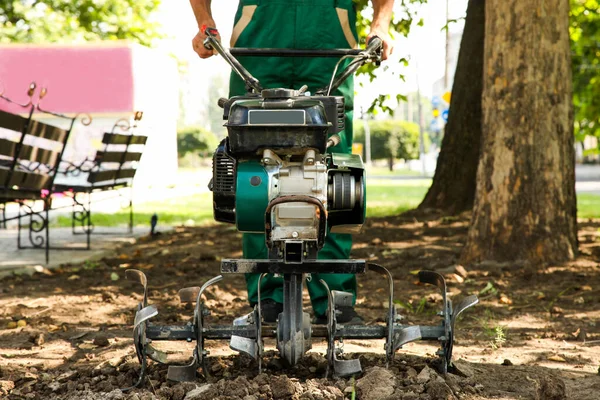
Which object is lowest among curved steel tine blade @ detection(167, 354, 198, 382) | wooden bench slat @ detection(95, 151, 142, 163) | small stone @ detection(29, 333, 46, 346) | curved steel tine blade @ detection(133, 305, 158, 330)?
small stone @ detection(29, 333, 46, 346)

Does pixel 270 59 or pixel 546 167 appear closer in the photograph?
pixel 270 59

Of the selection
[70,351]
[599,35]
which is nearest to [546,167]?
[70,351]

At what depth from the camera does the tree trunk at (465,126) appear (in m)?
10.1

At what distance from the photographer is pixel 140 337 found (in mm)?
2809

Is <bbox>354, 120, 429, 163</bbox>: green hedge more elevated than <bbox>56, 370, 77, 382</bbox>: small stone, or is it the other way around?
<bbox>354, 120, 429, 163</bbox>: green hedge

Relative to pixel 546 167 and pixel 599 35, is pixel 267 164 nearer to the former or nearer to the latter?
pixel 546 167

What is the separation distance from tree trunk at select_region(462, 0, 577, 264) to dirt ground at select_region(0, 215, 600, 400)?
0.69 feet

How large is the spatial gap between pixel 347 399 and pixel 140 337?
0.70 m

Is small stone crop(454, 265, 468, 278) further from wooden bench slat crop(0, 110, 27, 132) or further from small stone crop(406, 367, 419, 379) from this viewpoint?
wooden bench slat crop(0, 110, 27, 132)

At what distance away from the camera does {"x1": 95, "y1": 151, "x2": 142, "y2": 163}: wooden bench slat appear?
8.34 metres

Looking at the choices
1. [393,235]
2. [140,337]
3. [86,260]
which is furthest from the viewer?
[393,235]

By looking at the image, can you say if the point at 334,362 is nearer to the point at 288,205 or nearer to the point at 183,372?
the point at 183,372

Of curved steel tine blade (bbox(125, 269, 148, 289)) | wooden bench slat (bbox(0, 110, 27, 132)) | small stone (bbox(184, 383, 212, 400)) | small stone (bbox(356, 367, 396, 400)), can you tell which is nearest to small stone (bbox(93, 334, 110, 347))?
curved steel tine blade (bbox(125, 269, 148, 289))

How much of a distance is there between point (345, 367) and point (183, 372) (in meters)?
0.53
